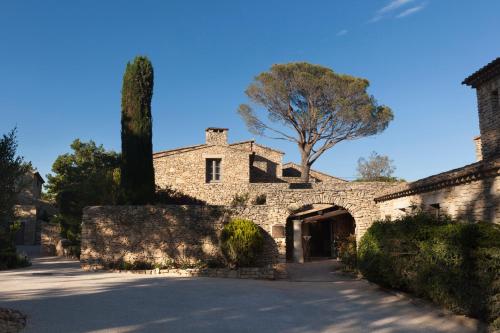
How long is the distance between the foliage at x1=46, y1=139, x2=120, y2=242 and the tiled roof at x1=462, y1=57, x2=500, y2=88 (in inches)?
533

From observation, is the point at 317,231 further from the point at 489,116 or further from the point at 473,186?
the point at 473,186

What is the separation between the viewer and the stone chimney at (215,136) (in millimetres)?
27359

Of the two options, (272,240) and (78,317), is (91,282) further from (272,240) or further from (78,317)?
(272,240)

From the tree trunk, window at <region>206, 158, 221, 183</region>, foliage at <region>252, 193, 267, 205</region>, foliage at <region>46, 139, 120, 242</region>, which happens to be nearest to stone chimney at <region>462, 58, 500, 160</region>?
foliage at <region>252, 193, 267, 205</region>

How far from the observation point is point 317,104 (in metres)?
29.2

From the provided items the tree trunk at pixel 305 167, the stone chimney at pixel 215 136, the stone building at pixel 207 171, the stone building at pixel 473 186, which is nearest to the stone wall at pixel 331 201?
the stone building at pixel 473 186

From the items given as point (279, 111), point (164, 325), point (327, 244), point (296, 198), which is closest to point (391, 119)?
point (279, 111)

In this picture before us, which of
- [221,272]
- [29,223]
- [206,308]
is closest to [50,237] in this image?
[29,223]

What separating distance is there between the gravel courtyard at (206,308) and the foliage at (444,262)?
0.42 m

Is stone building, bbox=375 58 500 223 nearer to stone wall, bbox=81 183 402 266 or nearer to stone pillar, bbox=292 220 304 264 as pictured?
stone wall, bbox=81 183 402 266

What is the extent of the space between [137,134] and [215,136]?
33.6 ft

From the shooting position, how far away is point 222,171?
85.9 ft

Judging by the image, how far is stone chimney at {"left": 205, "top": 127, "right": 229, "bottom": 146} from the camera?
27.4 meters

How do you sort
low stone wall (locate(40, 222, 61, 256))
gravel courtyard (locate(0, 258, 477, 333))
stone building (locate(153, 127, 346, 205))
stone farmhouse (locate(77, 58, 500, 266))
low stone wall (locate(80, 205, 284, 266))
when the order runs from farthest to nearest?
stone building (locate(153, 127, 346, 205)) → low stone wall (locate(40, 222, 61, 256)) → low stone wall (locate(80, 205, 284, 266)) → stone farmhouse (locate(77, 58, 500, 266)) → gravel courtyard (locate(0, 258, 477, 333))
